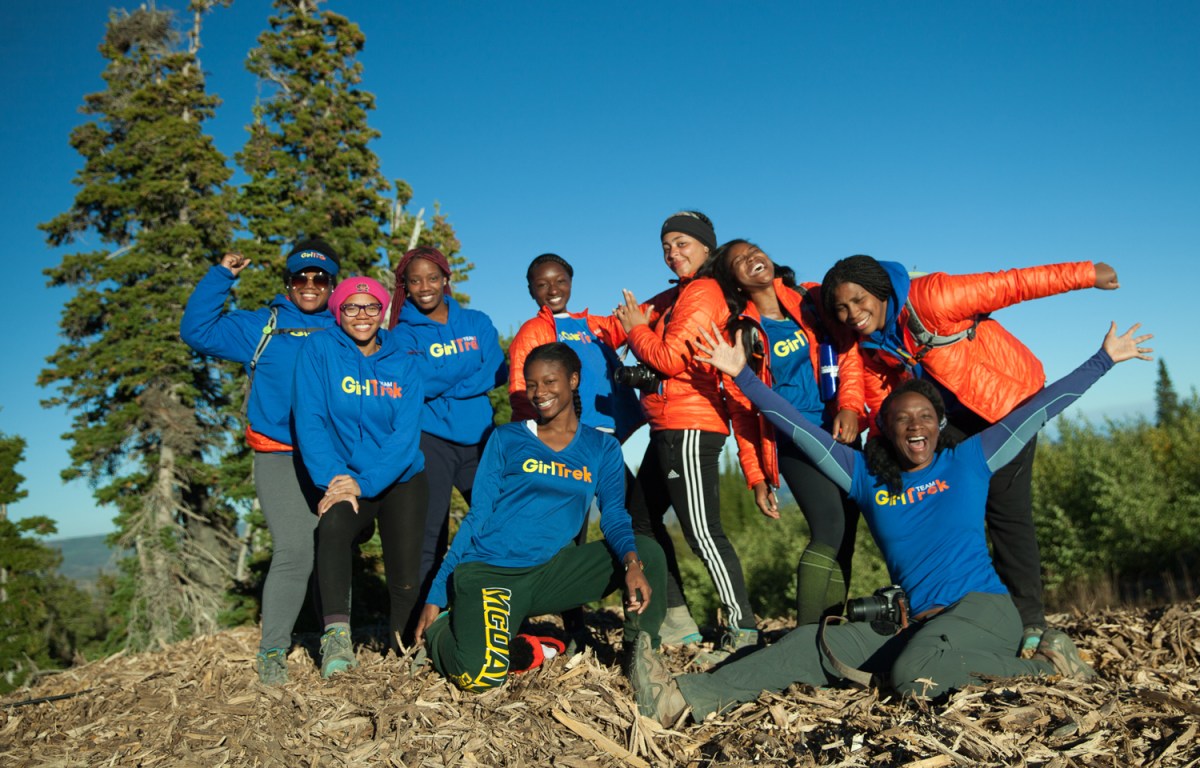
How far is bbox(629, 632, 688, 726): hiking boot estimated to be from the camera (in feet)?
11.9

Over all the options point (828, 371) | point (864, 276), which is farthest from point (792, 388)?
point (864, 276)

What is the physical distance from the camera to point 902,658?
3.60 metres

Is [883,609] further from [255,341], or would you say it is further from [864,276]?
[255,341]

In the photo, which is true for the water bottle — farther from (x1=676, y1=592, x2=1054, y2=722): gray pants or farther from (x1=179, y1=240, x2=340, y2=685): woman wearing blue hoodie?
(x1=179, y1=240, x2=340, y2=685): woman wearing blue hoodie

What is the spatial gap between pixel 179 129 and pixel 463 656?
2009cm

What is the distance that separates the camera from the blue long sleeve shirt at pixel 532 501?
4.33m

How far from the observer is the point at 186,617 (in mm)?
16219

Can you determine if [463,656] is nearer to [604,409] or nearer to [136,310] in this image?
[604,409]

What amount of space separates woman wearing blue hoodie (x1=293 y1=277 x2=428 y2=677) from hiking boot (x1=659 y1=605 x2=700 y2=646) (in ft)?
5.47

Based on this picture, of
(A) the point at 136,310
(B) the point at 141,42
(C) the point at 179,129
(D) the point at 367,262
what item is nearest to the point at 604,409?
(D) the point at 367,262

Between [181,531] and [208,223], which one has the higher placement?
[208,223]

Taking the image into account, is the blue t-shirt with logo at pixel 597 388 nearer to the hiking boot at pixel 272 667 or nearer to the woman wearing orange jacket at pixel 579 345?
the woman wearing orange jacket at pixel 579 345

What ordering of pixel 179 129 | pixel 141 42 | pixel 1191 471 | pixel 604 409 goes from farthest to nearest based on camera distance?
pixel 1191 471 < pixel 141 42 < pixel 179 129 < pixel 604 409

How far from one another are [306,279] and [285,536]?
5.51 ft
